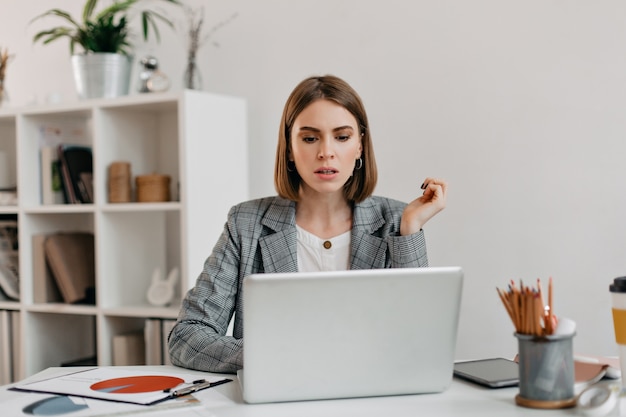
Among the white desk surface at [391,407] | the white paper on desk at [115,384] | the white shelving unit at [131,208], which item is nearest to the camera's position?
the white desk surface at [391,407]

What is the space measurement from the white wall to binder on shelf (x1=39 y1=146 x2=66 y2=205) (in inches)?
35.3

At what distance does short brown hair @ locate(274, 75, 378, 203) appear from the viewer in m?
1.96

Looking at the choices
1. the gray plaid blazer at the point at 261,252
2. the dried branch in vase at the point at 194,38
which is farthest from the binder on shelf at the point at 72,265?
the gray plaid blazer at the point at 261,252

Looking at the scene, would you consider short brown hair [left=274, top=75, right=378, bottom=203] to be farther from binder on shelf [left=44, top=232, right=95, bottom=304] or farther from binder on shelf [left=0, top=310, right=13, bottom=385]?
binder on shelf [left=0, top=310, right=13, bottom=385]

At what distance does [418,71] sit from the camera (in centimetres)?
273

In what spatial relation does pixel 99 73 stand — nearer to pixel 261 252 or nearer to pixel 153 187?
pixel 153 187

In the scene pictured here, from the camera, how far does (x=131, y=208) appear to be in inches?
114

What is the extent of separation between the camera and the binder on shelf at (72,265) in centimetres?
313

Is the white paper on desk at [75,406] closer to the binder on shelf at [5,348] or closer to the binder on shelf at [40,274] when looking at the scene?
the binder on shelf at [40,274]

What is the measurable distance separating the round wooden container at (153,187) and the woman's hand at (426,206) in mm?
1344

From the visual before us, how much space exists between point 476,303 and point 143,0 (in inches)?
74.1

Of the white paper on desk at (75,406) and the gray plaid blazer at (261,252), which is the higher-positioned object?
the gray plaid blazer at (261,252)

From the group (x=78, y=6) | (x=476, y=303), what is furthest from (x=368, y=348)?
(x=78, y=6)

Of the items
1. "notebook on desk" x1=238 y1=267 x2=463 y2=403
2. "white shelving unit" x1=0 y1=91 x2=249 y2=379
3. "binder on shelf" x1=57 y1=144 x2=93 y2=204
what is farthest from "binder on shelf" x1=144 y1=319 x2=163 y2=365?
Result: "notebook on desk" x1=238 y1=267 x2=463 y2=403
